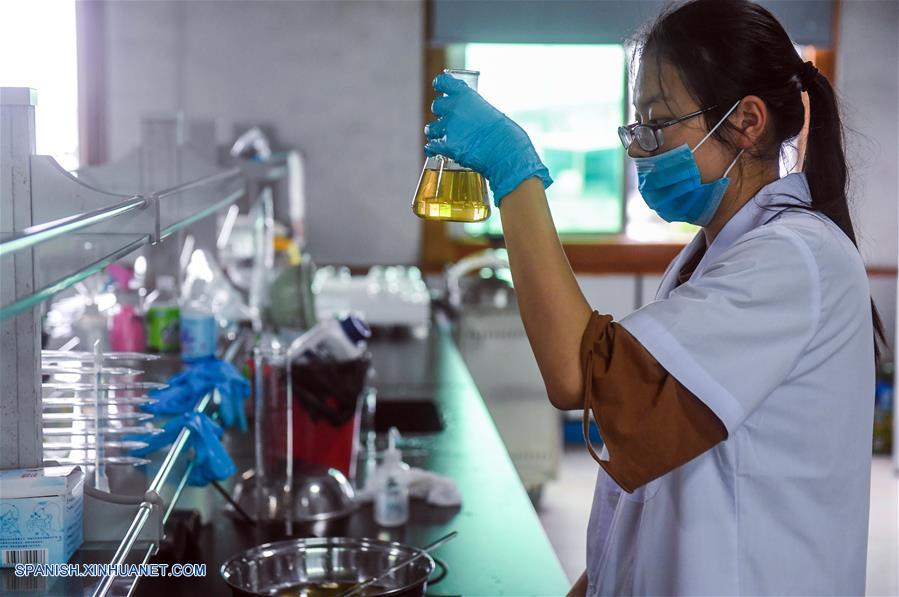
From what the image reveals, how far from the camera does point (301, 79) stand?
584 cm

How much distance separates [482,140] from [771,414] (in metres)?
0.46

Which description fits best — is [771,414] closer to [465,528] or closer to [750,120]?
[750,120]

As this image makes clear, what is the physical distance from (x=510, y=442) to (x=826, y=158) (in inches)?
137

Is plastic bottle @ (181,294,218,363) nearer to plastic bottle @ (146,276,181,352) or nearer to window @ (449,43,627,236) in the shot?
plastic bottle @ (146,276,181,352)

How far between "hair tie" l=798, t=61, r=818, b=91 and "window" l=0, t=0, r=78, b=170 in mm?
1992

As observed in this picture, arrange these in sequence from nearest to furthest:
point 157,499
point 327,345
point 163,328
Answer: point 157,499 → point 327,345 → point 163,328

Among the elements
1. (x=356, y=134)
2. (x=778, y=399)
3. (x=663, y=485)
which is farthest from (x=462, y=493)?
(x=356, y=134)

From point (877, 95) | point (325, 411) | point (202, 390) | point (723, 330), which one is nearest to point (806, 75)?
Answer: point (723, 330)

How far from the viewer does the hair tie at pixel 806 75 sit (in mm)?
1239

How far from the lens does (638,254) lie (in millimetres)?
6141

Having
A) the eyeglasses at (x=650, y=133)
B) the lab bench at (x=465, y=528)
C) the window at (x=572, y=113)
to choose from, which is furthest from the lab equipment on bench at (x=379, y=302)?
the eyeglasses at (x=650, y=133)

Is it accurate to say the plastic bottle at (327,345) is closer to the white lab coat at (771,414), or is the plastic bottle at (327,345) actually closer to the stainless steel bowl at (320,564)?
the stainless steel bowl at (320,564)

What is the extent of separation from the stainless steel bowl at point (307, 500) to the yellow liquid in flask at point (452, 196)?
68 centimetres

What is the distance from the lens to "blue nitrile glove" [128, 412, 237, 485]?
1455mm
